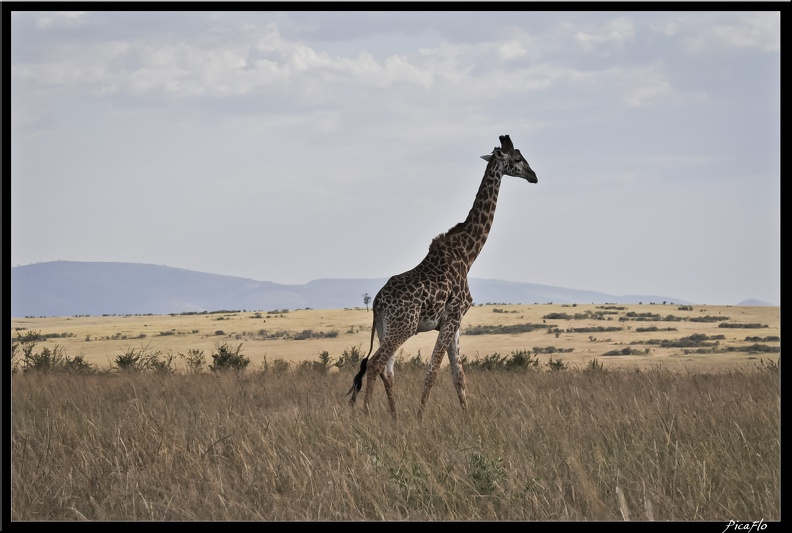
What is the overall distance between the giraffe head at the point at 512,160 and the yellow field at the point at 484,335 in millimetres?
12850

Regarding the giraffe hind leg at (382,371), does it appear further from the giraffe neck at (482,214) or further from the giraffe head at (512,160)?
the giraffe head at (512,160)

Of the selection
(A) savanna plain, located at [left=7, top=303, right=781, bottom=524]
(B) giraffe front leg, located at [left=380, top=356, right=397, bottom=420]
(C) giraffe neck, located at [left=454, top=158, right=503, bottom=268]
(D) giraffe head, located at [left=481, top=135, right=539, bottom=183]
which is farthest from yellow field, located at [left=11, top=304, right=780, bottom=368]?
(B) giraffe front leg, located at [left=380, top=356, right=397, bottom=420]

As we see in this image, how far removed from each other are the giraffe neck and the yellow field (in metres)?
12.5

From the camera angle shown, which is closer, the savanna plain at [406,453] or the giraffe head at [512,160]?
the savanna plain at [406,453]

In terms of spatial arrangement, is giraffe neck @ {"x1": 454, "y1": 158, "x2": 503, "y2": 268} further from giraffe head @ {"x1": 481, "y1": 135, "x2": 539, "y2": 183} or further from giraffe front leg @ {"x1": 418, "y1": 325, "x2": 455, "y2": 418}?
giraffe front leg @ {"x1": 418, "y1": 325, "x2": 455, "y2": 418}

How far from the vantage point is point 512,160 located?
1044 centimetres

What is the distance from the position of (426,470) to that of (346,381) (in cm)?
735

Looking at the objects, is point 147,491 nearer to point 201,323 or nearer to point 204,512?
point 204,512

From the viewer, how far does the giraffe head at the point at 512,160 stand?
409 inches

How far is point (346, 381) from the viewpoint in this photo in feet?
43.5

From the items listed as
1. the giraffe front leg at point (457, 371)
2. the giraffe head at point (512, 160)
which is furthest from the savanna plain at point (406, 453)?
the giraffe head at point (512, 160)

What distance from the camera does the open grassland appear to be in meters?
5.63

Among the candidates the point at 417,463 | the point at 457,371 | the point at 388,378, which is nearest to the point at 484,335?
the point at 457,371

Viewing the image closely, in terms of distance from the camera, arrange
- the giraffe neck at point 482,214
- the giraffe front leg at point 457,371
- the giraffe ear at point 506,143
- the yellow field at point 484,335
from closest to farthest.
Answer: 1. the giraffe front leg at point 457,371
2. the giraffe ear at point 506,143
3. the giraffe neck at point 482,214
4. the yellow field at point 484,335
